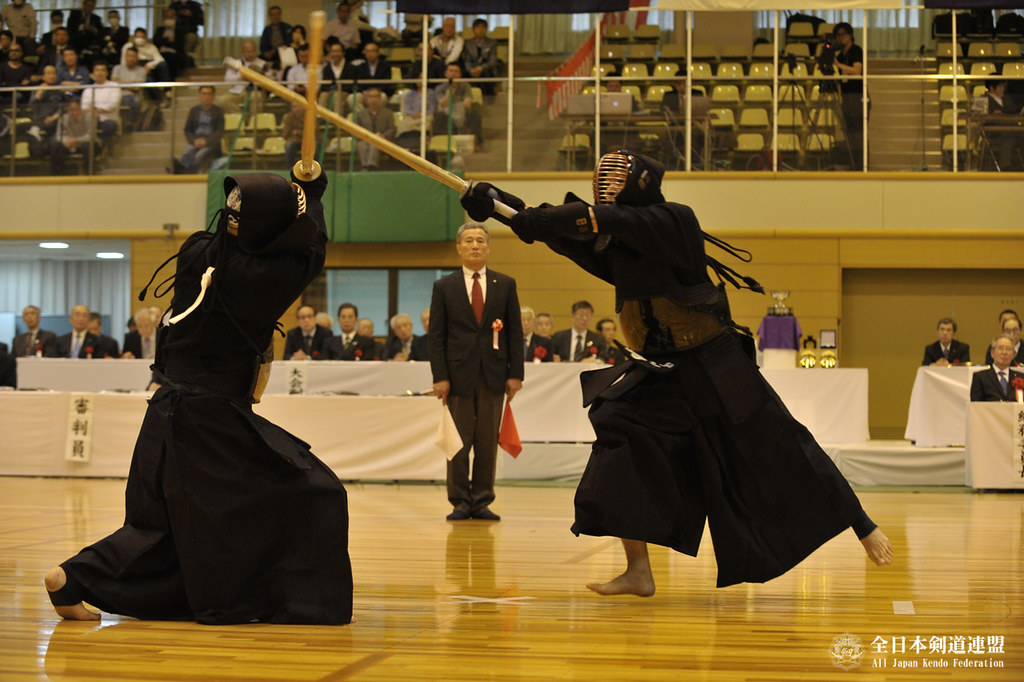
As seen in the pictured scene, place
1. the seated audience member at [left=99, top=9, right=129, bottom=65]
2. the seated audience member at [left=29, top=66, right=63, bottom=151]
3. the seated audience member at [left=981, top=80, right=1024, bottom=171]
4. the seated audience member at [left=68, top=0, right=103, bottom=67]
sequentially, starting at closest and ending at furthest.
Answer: the seated audience member at [left=981, top=80, right=1024, bottom=171] → the seated audience member at [left=29, top=66, right=63, bottom=151] → the seated audience member at [left=99, top=9, right=129, bottom=65] → the seated audience member at [left=68, top=0, right=103, bottom=67]

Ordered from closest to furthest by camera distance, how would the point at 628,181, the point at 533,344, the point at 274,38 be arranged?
the point at 628,181 → the point at 533,344 → the point at 274,38

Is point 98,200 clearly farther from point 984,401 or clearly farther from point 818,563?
point 818,563

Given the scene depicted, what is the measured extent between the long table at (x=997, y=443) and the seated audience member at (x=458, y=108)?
6.98 meters

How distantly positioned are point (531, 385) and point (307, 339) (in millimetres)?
2936

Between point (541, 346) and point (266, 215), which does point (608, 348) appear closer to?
point (541, 346)

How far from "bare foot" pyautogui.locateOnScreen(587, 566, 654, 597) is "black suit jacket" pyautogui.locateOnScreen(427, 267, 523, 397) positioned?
3115 mm

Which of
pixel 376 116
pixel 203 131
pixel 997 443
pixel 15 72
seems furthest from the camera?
pixel 15 72

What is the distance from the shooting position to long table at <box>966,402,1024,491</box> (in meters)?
9.05

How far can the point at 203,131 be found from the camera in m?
14.1

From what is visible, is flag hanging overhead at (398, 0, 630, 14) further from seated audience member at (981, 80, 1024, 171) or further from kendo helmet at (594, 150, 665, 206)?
kendo helmet at (594, 150, 665, 206)

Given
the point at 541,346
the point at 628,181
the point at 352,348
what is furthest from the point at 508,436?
the point at 352,348

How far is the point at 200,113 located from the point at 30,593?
10.8 meters

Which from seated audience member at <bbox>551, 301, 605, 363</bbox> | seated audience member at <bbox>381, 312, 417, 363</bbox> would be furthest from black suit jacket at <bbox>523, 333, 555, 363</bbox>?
seated audience member at <bbox>381, 312, 417, 363</bbox>

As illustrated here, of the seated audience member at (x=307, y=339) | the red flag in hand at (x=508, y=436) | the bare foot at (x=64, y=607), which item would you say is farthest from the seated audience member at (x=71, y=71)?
the bare foot at (x=64, y=607)
